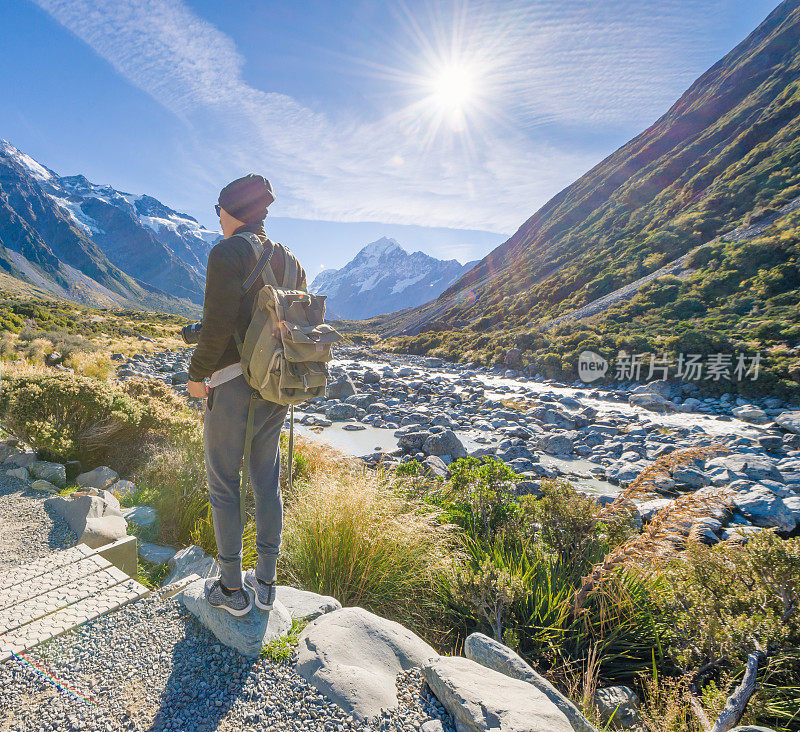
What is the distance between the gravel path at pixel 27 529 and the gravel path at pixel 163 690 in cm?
151

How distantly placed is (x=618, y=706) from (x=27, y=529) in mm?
4625

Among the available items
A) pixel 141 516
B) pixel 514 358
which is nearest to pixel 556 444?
pixel 141 516

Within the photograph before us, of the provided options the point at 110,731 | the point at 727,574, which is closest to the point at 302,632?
the point at 110,731

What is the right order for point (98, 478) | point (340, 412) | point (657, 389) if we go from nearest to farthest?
point (98, 478) < point (340, 412) < point (657, 389)

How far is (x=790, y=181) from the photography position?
30500 mm

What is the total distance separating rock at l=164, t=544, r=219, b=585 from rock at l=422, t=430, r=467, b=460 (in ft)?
20.0

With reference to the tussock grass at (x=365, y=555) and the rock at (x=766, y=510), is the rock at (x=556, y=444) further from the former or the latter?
the tussock grass at (x=365, y=555)

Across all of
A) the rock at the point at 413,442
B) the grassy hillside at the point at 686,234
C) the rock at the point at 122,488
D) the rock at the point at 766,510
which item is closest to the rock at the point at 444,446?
the rock at the point at 413,442

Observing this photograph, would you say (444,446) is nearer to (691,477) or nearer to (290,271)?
(691,477)

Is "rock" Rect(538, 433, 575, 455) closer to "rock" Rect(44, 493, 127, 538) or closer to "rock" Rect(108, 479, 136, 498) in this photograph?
"rock" Rect(108, 479, 136, 498)

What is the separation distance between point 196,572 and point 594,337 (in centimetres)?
2459

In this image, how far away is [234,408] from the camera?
208cm

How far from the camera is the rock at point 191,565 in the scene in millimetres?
2962

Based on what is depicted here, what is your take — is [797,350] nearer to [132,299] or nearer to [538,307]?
[538,307]
